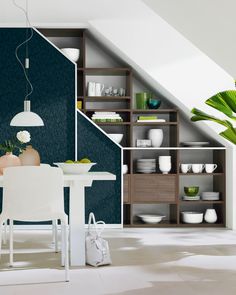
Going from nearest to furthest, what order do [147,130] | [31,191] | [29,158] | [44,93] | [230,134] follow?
[31,191] < [230,134] < [29,158] < [44,93] < [147,130]

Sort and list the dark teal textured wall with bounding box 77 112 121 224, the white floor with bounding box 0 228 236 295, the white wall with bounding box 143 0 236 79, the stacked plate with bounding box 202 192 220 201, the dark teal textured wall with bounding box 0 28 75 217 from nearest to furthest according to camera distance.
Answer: the white wall with bounding box 143 0 236 79 < the white floor with bounding box 0 228 236 295 < the dark teal textured wall with bounding box 0 28 75 217 < the dark teal textured wall with bounding box 77 112 121 224 < the stacked plate with bounding box 202 192 220 201

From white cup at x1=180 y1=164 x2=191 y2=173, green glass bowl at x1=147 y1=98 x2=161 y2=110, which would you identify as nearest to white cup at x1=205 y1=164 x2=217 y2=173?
white cup at x1=180 y1=164 x2=191 y2=173

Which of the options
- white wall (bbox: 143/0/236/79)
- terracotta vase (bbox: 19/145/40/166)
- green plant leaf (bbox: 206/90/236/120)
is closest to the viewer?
white wall (bbox: 143/0/236/79)

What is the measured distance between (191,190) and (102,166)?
115 centimetres

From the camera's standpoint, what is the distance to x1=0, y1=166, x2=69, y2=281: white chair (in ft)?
15.4

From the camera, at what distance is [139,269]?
5164 millimetres

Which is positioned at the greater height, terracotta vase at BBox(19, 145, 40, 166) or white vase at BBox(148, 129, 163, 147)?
white vase at BBox(148, 129, 163, 147)

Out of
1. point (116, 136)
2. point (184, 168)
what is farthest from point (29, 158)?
point (184, 168)

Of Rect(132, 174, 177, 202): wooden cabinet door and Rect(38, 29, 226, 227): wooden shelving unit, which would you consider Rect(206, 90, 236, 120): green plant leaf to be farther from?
Rect(132, 174, 177, 202): wooden cabinet door

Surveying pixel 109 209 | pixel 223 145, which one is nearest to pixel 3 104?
pixel 109 209

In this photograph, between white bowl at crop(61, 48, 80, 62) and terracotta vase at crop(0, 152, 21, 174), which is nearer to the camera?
Result: terracotta vase at crop(0, 152, 21, 174)

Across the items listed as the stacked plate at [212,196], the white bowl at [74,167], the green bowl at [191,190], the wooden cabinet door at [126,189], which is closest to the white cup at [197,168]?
the green bowl at [191,190]

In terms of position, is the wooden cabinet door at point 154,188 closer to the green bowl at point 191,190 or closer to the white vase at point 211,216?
the green bowl at point 191,190

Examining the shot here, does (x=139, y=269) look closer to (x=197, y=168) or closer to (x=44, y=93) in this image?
(x=197, y=168)
